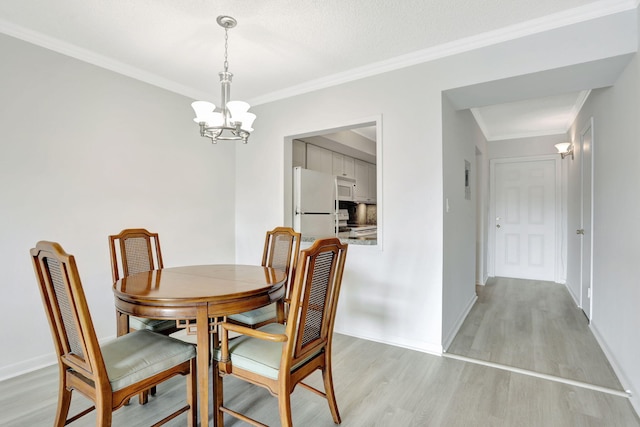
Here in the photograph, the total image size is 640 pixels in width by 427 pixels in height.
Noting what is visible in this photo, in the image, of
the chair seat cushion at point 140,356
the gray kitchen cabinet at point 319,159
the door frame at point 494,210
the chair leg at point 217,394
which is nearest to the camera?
the chair seat cushion at point 140,356

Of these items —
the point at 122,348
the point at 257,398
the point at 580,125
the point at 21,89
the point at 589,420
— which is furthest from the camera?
the point at 580,125

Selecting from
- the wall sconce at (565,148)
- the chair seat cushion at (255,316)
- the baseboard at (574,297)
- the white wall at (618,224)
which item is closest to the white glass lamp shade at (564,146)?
the wall sconce at (565,148)

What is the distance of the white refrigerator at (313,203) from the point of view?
375 centimetres

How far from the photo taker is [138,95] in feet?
10.0

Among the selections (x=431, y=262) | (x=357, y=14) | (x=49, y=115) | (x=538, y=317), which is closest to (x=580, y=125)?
(x=538, y=317)

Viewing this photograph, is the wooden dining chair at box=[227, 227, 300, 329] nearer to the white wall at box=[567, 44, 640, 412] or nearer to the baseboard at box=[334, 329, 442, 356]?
the baseboard at box=[334, 329, 442, 356]

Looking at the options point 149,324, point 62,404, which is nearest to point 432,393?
point 149,324

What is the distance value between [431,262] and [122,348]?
218 cm

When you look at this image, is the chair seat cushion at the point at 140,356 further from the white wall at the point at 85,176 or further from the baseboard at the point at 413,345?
the baseboard at the point at 413,345

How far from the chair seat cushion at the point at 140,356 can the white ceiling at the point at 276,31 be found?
1.99m

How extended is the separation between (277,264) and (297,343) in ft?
3.82

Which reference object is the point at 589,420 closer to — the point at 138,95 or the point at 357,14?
the point at 357,14

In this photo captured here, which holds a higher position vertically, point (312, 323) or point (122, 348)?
point (312, 323)

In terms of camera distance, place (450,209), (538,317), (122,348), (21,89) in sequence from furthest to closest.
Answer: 1. (538,317)
2. (450,209)
3. (21,89)
4. (122,348)
